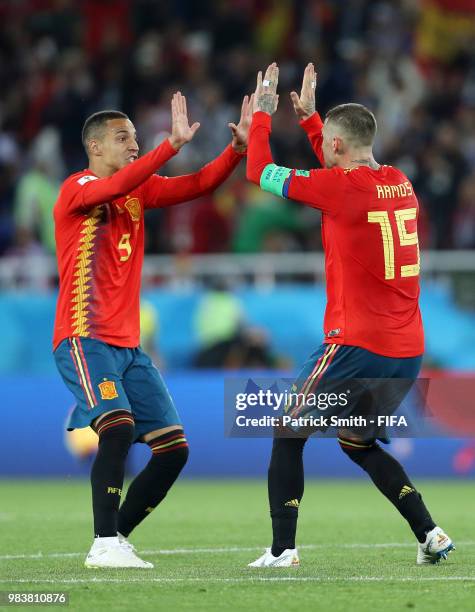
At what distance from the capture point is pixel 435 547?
283 inches

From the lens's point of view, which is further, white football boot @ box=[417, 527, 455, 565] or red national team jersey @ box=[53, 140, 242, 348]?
red national team jersey @ box=[53, 140, 242, 348]

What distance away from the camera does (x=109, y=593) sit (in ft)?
20.0

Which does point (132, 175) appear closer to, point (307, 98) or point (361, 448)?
point (307, 98)

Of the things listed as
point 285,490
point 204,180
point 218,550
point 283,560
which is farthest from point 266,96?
point 218,550

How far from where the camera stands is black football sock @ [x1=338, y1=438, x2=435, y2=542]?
728 centimetres

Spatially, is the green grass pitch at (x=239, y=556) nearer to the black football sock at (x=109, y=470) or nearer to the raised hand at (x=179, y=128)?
the black football sock at (x=109, y=470)

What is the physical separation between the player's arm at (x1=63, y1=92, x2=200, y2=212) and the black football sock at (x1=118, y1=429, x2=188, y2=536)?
1.35m

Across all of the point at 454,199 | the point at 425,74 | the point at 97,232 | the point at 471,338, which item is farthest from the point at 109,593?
the point at 425,74

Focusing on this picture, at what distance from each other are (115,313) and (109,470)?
847 millimetres

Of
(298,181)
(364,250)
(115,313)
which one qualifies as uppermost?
(298,181)

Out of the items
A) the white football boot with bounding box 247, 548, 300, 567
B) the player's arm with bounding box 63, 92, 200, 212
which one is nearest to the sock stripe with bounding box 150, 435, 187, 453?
the white football boot with bounding box 247, 548, 300, 567

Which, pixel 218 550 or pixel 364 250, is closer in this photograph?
pixel 364 250

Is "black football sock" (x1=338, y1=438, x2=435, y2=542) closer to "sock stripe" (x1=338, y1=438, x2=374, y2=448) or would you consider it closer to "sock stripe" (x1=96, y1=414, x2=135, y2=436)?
"sock stripe" (x1=338, y1=438, x2=374, y2=448)

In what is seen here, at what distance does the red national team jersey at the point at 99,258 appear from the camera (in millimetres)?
7336
